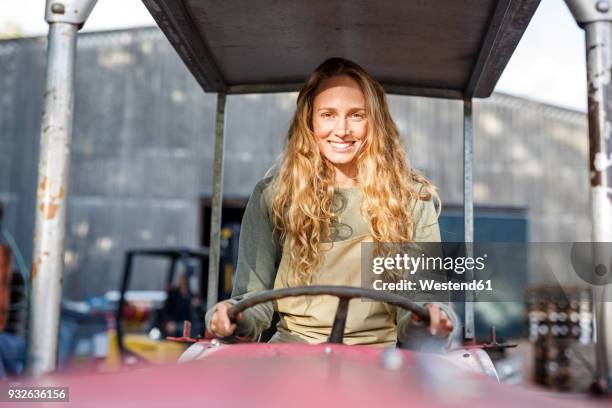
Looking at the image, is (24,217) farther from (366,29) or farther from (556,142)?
(366,29)

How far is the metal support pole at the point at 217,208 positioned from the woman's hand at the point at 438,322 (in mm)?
1291

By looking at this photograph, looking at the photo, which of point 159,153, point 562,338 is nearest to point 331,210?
point 562,338

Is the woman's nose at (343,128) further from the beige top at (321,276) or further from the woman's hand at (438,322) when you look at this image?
the woman's hand at (438,322)

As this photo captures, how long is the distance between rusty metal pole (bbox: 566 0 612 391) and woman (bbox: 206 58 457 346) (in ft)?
2.20

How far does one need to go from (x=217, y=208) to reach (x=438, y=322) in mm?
1469

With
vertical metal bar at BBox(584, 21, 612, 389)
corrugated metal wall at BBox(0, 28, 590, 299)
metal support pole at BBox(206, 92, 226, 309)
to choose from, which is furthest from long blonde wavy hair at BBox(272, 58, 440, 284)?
corrugated metal wall at BBox(0, 28, 590, 299)

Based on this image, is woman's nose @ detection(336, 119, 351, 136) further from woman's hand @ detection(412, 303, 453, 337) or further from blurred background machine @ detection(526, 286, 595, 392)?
blurred background machine @ detection(526, 286, 595, 392)

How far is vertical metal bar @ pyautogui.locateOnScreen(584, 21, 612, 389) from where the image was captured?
1443mm

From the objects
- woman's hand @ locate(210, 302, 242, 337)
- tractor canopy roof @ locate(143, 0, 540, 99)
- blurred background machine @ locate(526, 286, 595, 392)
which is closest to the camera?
woman's hand @ locate(210, 302, 242, 337)

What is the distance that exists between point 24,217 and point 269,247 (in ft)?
44.3

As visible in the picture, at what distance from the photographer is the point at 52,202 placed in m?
1.54

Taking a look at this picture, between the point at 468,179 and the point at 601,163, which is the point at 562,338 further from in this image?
the point at 601,163

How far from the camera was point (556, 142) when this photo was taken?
15680 millimetres

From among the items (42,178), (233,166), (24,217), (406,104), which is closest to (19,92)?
(24,217)
